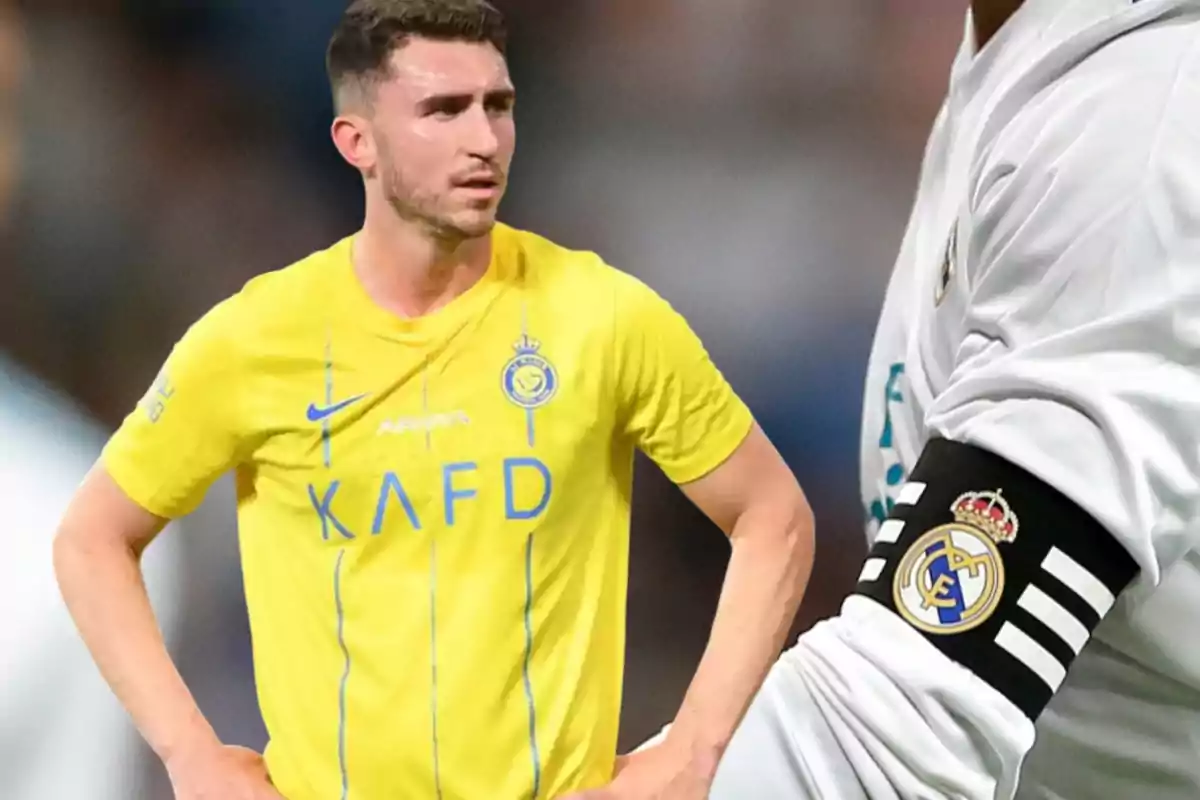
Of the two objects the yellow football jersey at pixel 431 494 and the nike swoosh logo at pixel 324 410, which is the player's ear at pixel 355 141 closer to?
the yellow football jersey at pixel 431 494

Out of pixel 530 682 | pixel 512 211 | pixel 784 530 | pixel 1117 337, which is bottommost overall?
pixel 530 682

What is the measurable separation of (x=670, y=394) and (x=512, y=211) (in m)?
0.21

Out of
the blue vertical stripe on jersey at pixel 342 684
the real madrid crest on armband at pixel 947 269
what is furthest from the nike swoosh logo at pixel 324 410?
the real madrid crest on armband at pixel 947 269

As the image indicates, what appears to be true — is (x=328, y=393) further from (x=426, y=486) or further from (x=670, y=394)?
(x=670, y=394)

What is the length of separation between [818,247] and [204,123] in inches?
22.0

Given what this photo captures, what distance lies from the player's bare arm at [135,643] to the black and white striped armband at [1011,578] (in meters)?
0.64

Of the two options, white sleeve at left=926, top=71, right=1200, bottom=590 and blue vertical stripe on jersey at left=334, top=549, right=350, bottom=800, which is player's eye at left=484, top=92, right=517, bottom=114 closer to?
blue vertical stripe on jersey at left=334, top=549, right=350, bottom=800

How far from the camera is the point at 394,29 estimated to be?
0.84m

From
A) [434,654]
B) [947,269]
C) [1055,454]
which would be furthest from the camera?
[434,654]

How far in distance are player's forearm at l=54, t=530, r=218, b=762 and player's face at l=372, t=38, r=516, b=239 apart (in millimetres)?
381

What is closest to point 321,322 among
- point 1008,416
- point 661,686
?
point 661,686

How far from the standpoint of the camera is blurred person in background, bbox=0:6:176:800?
2.96 feet

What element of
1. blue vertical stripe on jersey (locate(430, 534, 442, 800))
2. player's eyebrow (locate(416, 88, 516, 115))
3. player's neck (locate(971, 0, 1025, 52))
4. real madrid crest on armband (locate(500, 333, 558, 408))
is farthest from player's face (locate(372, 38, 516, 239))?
player's neck (locate(971, 0, 1025, 52))

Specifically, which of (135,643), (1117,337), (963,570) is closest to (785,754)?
(963,570)
